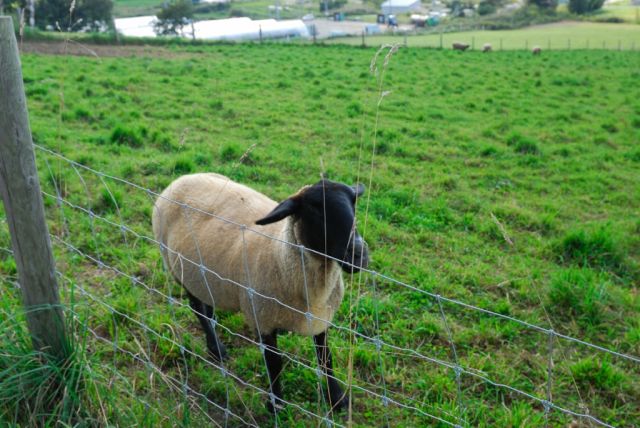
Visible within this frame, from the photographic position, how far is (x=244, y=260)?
3613mm

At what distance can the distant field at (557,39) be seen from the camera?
34.2m

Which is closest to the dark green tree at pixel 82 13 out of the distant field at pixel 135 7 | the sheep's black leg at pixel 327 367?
the distant field at pixel 135 7

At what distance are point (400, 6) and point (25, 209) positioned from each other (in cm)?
8360

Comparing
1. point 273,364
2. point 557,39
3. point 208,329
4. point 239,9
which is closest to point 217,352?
point 208,329

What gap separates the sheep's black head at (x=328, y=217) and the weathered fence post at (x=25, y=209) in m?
1.11

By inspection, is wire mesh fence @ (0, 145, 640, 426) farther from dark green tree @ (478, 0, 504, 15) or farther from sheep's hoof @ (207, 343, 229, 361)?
dark green tree @ (478, 0, 504, 15)

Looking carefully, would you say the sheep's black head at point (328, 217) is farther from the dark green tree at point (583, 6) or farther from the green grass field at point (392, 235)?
the dark green tree at point (583, 6)

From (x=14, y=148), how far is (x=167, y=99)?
10.6m

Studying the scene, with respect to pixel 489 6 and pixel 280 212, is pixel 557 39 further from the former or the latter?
pixel 280 212

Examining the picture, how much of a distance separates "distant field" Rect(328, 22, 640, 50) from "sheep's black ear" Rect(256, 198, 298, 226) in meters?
30.8

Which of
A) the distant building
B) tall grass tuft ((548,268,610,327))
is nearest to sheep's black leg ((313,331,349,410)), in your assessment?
tall grass tuft ((548,268,610,327))

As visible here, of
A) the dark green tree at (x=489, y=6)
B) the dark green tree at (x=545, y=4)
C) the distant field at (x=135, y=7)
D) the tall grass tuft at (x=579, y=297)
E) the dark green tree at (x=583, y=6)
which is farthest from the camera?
the dark green tree at (x=489, y=6)

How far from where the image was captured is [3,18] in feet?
8.04

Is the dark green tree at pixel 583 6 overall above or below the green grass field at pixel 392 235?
above
